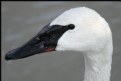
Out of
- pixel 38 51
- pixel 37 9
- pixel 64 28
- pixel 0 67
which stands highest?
pixel 64 28

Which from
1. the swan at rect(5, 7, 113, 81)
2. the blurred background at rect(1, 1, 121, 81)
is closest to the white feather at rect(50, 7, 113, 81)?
the swan at rect(5, 7, 113, 81)

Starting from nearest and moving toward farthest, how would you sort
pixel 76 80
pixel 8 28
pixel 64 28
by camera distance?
pixel 64 28 < pixel 76 80 < pixel 8 28

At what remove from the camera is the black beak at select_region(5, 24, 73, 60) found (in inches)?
146

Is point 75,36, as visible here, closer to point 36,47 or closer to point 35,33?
point 36,47

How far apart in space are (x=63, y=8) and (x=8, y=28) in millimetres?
1175

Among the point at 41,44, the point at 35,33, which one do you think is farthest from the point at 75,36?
the point at 35,33

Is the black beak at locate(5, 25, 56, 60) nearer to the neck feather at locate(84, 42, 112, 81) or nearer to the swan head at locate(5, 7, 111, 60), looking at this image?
the swan head at locate(5, 7, 111, 60)

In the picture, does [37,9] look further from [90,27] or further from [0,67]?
[90,27]

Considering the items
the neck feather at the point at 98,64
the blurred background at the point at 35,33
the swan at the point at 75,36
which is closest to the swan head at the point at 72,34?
the swan at the point at 75,36

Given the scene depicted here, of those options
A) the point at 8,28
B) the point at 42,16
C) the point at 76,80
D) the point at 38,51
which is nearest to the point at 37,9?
the point at 42,16

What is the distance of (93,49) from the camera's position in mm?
3756

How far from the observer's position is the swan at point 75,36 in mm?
3631

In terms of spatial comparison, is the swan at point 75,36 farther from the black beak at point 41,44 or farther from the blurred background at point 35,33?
the blurred background at point 35,33

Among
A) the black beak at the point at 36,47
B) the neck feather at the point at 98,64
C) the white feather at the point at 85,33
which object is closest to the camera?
the white feather at the point at 85,33
